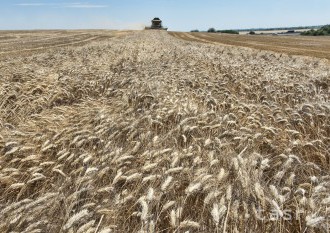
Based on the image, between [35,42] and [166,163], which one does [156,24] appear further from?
[166,163]

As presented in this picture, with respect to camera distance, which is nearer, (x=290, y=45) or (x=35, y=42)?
(x=290, y=45)

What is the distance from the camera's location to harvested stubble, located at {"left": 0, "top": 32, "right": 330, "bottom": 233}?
3373mm

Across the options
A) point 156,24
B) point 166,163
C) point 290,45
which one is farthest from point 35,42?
point 156,24

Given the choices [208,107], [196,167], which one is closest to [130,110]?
[208,107]

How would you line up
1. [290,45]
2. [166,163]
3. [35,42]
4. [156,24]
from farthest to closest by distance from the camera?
A: 1. [156,24]
2. [35,42]
3. [290,45]
4. [166,163]

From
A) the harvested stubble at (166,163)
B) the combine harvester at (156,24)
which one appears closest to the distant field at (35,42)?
the harvested stubble at (166,163)

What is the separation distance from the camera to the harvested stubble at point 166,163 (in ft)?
11.1

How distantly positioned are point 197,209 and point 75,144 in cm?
217

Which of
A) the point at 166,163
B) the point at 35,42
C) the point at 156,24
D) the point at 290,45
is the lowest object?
the point at 156,24

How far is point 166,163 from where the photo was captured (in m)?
4.41

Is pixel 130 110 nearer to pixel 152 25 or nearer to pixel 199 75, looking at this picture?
pixel 199 75

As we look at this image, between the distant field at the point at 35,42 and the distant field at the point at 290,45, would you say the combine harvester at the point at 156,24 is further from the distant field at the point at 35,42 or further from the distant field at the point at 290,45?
the distant field at the point at 290,45

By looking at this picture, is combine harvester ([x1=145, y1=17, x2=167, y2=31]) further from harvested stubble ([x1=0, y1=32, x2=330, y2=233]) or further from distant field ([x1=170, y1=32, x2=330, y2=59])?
harvested stubble ([x1=0, y1=32, x2=330, y2=233])

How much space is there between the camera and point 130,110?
22.2ft
